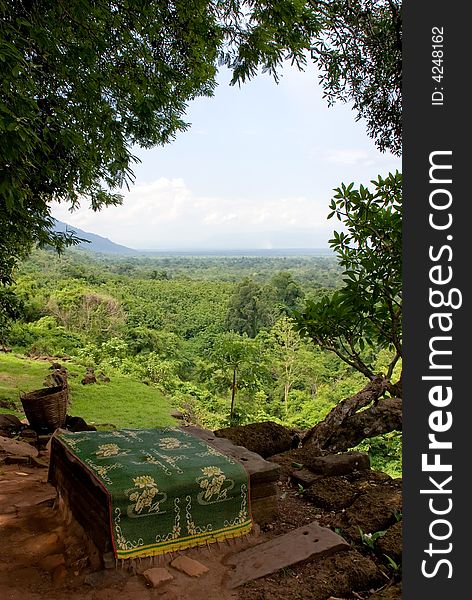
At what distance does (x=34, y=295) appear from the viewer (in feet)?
52.4

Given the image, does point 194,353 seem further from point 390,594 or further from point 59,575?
point 390,594

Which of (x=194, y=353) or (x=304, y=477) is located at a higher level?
(x=304, y=477)

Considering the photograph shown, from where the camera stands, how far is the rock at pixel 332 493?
3174mm

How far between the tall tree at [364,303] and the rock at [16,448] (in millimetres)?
2729

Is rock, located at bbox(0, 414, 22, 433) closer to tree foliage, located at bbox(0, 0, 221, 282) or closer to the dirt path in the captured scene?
tree foliage, located at bbox(0, 0, 221, 282)

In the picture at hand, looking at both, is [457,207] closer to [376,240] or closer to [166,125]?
[376,240]

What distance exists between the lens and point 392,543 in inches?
98.7

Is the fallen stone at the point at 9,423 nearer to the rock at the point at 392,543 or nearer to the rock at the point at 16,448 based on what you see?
the rock at the point at 16,448

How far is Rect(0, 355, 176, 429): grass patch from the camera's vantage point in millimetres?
8148

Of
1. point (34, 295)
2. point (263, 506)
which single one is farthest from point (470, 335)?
point (34, 295)

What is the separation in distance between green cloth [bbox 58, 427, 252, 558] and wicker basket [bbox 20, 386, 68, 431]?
2.36 metres

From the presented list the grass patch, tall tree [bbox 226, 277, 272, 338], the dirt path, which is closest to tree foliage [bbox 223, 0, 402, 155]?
the dirt path

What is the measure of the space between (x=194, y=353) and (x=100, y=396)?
10.5m

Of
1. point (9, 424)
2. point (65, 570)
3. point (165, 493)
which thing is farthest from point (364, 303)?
point (9, 424)
